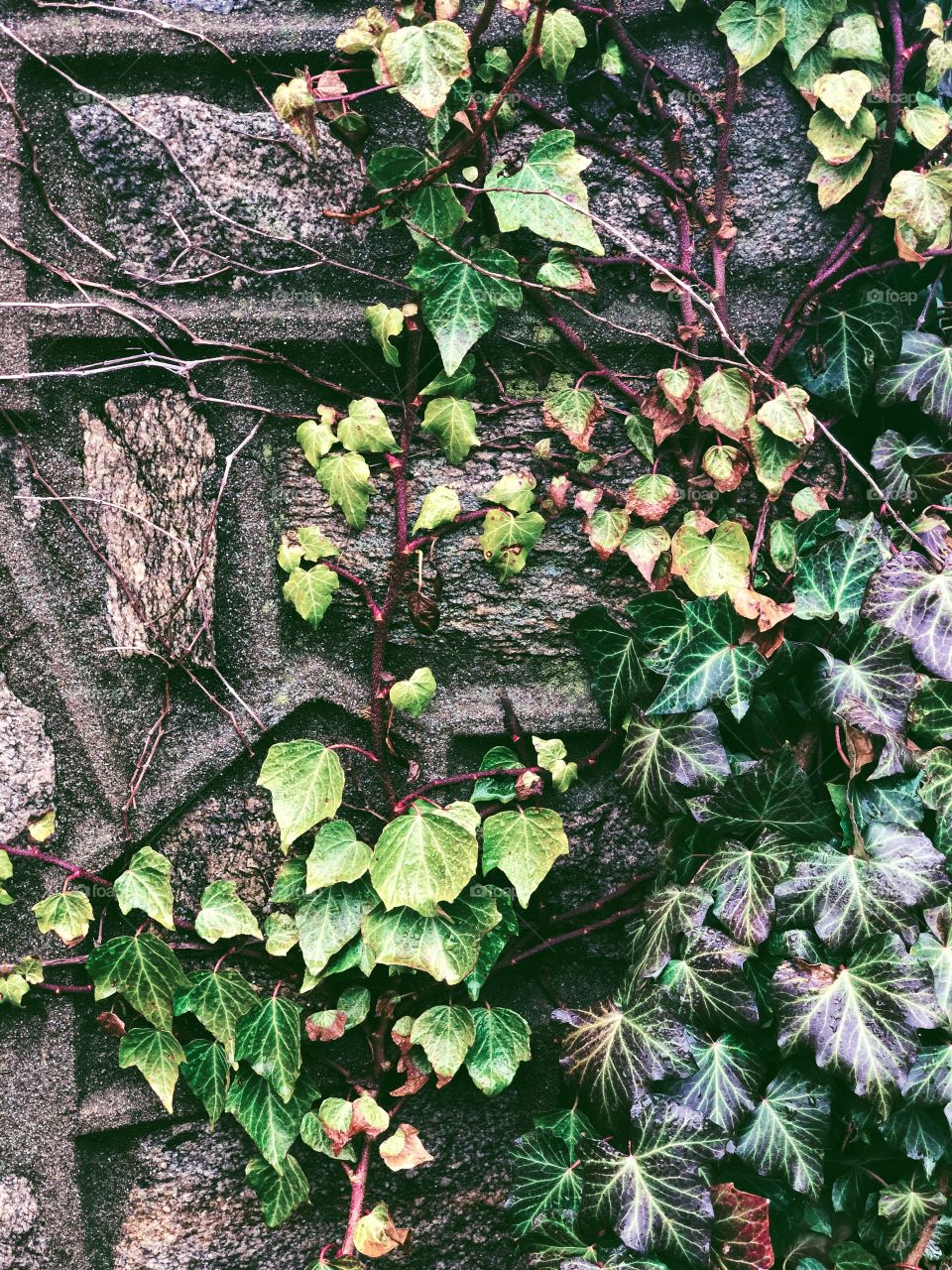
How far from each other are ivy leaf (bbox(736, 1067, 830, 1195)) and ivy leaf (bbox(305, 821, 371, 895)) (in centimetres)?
59

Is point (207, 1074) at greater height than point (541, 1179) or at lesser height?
greater

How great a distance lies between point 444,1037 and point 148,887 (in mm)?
435

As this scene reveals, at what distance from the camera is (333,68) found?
4.13ft

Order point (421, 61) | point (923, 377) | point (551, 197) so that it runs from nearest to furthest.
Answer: point (421, 61) → point (551, 197) → point (923, 377)

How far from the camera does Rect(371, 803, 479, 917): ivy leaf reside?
47.7 inches

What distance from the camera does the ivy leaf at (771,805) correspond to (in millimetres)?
1232

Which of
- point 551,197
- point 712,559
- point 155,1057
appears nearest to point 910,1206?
point 712,559

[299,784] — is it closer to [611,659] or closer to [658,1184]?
[611,659]

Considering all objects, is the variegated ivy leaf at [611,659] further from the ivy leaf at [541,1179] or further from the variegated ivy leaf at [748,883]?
the ivy leaf at [541,1179]

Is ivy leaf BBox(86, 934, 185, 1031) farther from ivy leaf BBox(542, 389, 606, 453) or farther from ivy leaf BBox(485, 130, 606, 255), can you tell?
ivy leaf BBox(485, 130, 606, 255)

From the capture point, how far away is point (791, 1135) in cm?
121

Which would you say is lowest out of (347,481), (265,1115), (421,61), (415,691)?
(265,1115)

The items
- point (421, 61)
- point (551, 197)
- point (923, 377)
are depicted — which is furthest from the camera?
point (923, 377)

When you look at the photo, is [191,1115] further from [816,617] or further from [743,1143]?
[816,617]
